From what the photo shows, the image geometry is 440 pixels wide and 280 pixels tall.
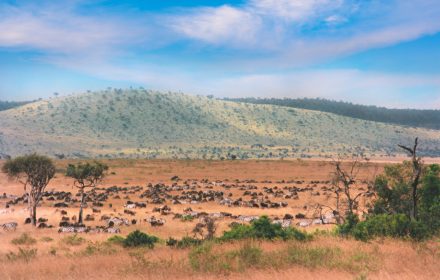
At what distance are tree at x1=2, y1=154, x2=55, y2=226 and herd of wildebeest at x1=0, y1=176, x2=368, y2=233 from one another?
5.81 feet

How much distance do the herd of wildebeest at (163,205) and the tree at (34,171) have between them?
177 centimetres

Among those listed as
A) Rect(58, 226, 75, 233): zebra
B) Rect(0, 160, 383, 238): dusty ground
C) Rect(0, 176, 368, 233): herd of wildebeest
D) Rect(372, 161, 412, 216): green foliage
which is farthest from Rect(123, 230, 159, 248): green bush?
Rect(372, 161, 412, 216): green foliage

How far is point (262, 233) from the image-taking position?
17.5 metres

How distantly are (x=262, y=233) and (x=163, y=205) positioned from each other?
94.6ft

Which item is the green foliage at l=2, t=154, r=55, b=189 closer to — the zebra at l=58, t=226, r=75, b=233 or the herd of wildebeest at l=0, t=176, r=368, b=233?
the herd of wildebeest at l=0, t=176, r=368, b=233

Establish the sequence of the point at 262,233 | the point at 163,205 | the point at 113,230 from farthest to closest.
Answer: the point at 163,205 → the point at 113,230 → the point at 262,233

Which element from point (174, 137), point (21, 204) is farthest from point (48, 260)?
point (174, 137)

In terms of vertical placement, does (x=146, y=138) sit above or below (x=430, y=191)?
below

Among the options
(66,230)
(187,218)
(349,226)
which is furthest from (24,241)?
(349,226)

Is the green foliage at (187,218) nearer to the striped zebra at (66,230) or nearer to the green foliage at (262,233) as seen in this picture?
the striped zebra at (66,230)

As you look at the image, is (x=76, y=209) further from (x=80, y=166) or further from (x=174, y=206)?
(x=174, y=206)

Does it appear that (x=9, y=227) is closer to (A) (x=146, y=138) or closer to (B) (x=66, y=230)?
(B) (x=66, y=230)

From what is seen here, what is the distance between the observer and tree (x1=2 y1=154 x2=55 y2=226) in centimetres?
3424

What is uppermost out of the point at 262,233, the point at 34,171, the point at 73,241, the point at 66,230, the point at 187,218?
the point at 34,171
